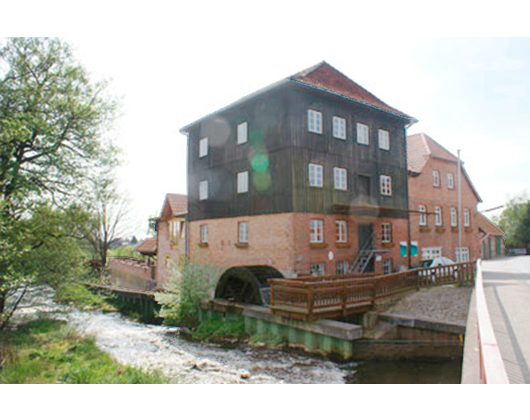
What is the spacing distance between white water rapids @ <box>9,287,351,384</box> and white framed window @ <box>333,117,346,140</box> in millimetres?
11996

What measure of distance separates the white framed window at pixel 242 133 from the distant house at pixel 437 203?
481 inches

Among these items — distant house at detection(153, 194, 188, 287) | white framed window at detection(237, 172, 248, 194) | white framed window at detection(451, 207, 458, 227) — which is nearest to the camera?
white framed window at detection(237, 172, 248, 194)

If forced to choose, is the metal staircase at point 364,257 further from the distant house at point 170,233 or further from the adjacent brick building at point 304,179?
the distant house at point 170,233

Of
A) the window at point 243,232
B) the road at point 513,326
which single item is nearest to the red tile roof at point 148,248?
the window at point 243,232

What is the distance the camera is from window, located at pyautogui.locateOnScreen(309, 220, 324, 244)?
18.8m

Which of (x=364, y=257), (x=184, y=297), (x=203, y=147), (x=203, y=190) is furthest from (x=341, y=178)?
(x=184, y=297)

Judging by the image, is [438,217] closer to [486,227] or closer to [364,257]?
[364,257]

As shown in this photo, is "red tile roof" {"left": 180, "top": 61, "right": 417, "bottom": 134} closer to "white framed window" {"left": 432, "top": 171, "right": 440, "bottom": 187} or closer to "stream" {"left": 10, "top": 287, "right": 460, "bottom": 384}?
"white framed window" {"left": 432, "top": 171, "right": 440, "bottom": 187}

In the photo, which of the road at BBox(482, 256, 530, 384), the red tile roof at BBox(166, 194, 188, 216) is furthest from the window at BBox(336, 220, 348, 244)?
the red tile roof at BBox(166, 194, 188, 216)

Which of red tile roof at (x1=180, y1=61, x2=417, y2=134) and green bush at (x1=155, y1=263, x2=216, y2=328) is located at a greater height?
red tile roof at (x1=180, y1=61, x2=417, y2=134)

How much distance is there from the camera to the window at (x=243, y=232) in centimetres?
2088

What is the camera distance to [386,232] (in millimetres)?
23062
